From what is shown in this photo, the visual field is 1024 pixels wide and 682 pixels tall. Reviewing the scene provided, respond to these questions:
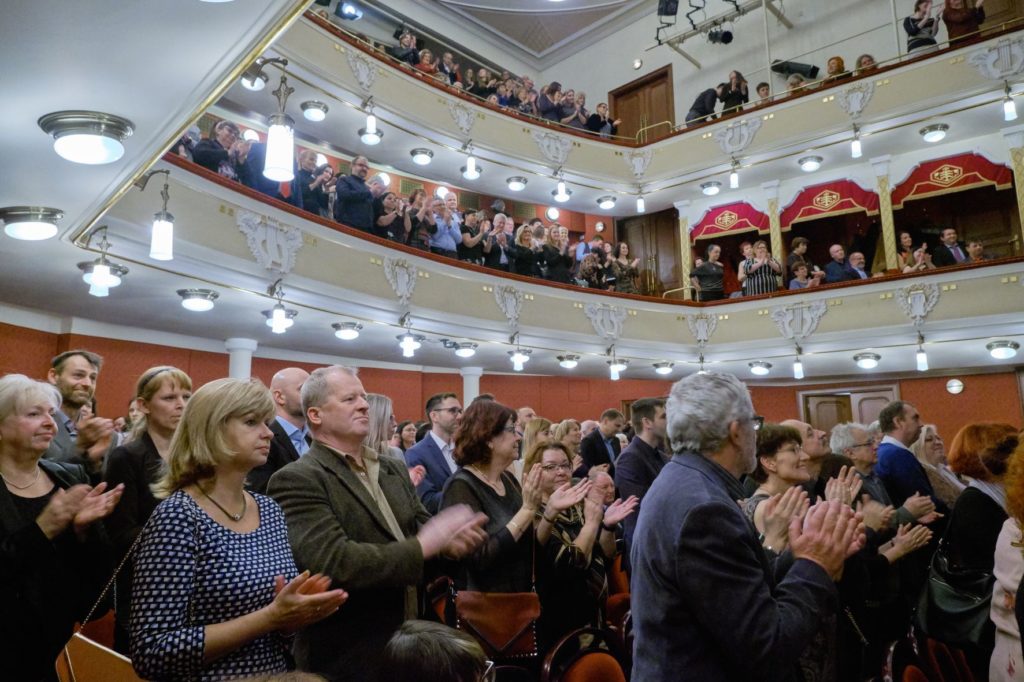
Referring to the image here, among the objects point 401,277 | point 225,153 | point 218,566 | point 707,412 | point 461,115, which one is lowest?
point 218,566

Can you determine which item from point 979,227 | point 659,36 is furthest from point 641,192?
point 979,227

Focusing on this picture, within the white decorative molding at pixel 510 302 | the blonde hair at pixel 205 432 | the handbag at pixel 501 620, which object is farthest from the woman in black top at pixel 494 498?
the white decorative molding at pixel 510 302

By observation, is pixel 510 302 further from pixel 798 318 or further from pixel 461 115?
pixel 798 318

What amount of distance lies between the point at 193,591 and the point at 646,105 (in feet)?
52.1

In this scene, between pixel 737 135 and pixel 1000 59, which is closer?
pixel 1000 59

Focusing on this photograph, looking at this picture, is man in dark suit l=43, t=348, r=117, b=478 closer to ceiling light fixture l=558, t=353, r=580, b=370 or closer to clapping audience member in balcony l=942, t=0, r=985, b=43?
→ ceiling light fixture l=558, t=353, r=580, b=370

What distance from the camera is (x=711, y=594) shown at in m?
1.51

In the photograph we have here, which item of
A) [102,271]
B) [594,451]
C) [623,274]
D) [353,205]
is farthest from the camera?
[623,274]

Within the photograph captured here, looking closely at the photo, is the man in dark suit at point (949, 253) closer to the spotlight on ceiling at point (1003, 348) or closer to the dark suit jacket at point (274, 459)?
the spotlight on ceiling at point (1003, 348)

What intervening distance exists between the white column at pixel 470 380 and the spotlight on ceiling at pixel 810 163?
7052mm

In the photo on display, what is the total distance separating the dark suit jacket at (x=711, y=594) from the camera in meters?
1.49

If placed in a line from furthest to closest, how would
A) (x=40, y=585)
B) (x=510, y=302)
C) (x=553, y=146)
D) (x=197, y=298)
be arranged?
(x=553, y=146), (x=510, y=302), (x=197, y=298), (x=40, y=585)

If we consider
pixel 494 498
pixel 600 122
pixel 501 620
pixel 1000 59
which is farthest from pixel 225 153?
pixel 1000 59

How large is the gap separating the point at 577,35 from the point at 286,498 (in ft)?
55.3
